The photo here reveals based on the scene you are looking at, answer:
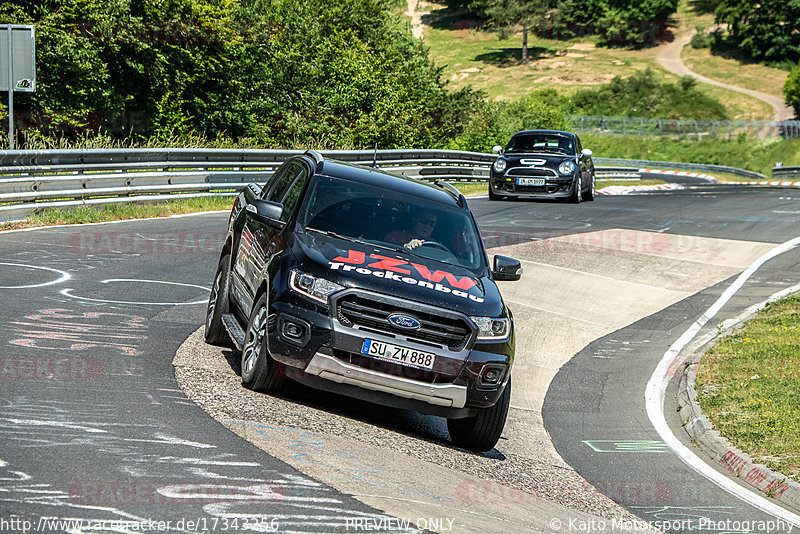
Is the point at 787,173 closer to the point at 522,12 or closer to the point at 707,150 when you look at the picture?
the point at 707,150

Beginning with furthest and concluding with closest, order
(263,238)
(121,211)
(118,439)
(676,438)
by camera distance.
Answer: (121,211) → (676,438) → (263,238) → (118,439)

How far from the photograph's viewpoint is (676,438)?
8.70m

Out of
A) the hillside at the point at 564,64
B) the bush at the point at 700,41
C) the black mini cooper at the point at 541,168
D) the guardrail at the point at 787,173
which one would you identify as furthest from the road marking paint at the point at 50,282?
the bush at the point at 700,41

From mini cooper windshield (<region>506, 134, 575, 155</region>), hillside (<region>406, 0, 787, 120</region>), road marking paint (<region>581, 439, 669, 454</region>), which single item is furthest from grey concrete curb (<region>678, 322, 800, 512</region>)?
hillside (<region>406, 0, 787, 120</region>)

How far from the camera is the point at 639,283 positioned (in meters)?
15.5

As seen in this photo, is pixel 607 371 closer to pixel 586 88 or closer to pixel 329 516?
pixel 329 516

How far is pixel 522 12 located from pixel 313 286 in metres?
110

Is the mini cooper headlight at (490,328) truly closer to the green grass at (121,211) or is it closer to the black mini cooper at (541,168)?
the green grass at (121,211)

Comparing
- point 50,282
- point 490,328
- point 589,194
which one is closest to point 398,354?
point 490,328

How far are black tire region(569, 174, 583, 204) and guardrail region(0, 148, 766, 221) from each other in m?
5.31

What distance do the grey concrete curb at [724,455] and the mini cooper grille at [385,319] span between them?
2625 millimetres

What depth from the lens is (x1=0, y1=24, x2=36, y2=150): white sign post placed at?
16.9 metres

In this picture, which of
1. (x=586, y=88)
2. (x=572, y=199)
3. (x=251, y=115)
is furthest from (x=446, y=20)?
(x=572, y=199)

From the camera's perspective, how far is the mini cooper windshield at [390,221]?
7.59 meters
